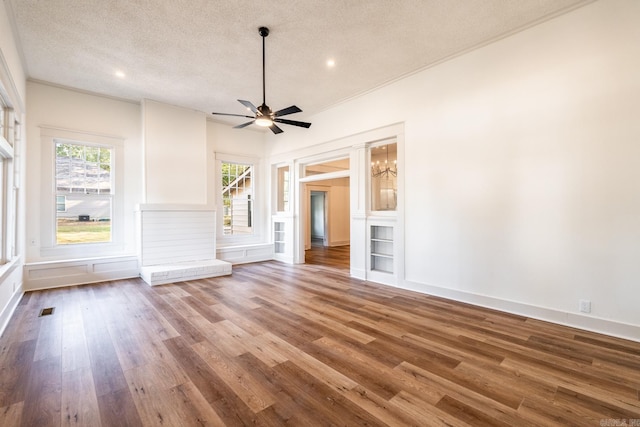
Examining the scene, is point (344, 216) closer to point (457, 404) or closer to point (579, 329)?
point (579, 329)

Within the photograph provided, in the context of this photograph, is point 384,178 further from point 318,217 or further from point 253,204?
point 318,217

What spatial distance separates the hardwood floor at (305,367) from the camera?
1794 mm

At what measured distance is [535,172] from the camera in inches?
131

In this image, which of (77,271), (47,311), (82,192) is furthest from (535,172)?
(82,192)

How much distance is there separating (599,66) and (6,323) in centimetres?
701

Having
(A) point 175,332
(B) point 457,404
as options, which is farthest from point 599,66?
(A) point 175,332

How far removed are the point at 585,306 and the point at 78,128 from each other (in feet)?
26.2

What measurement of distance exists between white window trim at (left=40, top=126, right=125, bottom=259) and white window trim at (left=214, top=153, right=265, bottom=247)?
193cm

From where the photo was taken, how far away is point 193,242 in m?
5.93

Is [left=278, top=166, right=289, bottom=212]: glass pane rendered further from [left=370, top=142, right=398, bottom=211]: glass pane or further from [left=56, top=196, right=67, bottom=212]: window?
[left=56, top=196, right=67, bottom=212]: window

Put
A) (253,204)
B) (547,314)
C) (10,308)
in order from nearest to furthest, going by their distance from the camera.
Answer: (547,314) → (10,308) → (253,204)

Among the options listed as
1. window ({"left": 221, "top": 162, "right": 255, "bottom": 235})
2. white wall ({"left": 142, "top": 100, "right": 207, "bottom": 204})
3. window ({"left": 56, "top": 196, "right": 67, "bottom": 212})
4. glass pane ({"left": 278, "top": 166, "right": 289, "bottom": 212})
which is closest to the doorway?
glass pane ({"left": 278, "top": 166, "right": 289, "bottom": 212})

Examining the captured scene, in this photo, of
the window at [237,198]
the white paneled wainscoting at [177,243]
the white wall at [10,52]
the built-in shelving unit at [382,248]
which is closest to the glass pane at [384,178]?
the built-in shelving unit at [382,248]

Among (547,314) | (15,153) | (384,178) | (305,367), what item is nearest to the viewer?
(305,367)
